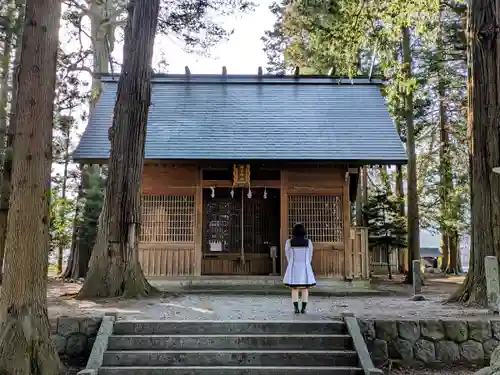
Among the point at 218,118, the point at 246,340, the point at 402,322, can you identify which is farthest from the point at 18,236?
the point at 218,118

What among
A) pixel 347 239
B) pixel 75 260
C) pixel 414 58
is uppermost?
pixel 414 58

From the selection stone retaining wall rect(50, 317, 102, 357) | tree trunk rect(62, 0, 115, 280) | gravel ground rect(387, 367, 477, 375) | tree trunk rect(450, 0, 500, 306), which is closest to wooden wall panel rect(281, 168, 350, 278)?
tree trunk rect(450, 0, 500, 306)

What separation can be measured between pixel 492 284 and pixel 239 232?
7.65 metres

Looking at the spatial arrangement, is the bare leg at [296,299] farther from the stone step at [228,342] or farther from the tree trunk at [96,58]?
the tree trunk at [96,58]

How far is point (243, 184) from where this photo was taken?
471 inches

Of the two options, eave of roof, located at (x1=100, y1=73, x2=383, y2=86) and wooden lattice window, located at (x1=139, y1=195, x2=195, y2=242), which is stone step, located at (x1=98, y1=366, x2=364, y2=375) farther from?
eave of roof, located at (x1=100, y1=73, x2=383, y2=86)

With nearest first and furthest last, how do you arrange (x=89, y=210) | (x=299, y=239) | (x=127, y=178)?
(x=299, y=239) < (x=127, y=178) < (x=89, y=210)

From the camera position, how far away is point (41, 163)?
4.98m

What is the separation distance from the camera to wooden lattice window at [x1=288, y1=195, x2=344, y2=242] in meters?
11.9

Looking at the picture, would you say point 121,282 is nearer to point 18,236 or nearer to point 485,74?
point 18,236

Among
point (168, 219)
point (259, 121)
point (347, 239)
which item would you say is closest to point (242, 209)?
point (168, 219)

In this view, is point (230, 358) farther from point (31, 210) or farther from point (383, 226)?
point (383, 226)

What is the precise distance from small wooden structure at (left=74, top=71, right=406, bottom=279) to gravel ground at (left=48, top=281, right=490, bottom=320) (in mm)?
2464

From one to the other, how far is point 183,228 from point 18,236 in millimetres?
7295
